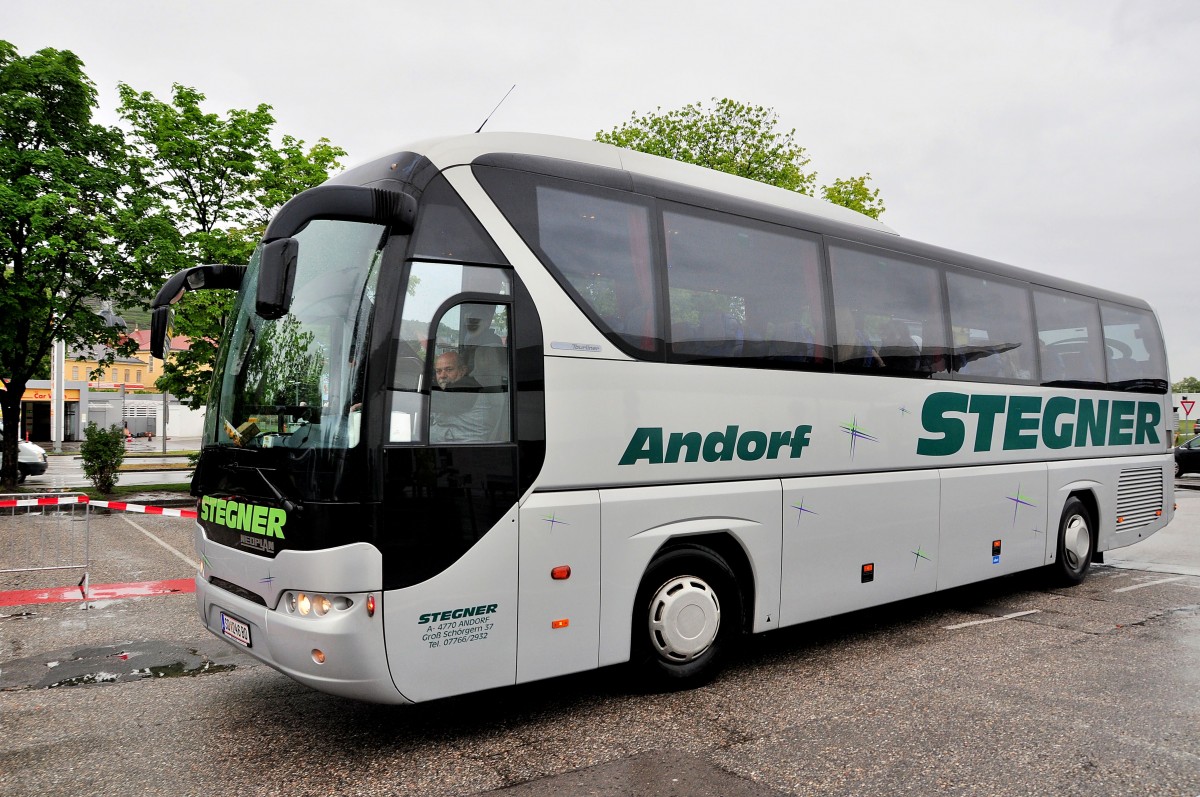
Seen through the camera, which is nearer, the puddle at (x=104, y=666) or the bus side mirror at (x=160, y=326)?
the bus side mirror at (x=160, y=326)

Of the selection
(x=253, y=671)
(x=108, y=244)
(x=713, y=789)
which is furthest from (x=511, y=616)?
(x=108, y=244)

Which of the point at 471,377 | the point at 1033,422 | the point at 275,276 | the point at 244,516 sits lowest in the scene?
the point at 244,516

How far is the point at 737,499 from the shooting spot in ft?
19.1

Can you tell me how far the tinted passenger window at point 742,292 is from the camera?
561cm

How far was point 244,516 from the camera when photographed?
470 cm

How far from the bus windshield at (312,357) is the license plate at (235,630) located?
1.02 m

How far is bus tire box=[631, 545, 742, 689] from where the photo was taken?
542 cm

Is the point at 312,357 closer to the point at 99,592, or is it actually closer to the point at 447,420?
the point at 447,420

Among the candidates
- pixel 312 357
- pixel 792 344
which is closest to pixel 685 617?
pixel 792 344

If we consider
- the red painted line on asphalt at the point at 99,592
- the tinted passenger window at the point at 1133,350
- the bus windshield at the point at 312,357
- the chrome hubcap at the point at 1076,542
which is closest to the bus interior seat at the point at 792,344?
the bus windshield at the point at 312,357

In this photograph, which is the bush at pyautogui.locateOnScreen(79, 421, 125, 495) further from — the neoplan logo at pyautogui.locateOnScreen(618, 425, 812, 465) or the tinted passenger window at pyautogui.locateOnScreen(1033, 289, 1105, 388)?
the tinted passenger window at pyautogui.locateOnScreen(1033, 289, 1105, 388)

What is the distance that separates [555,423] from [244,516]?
184cm

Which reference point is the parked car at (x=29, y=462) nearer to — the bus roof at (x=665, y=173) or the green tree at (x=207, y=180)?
the green tree at (x=207, y=180)

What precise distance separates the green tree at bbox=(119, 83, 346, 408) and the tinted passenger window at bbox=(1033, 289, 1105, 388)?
16413 millimetres
